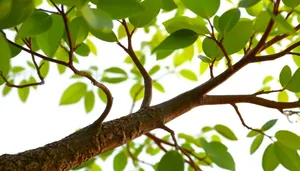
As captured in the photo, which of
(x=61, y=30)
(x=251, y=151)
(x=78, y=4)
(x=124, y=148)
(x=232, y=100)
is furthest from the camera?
(x=124, y=148)

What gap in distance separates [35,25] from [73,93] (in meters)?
0.46

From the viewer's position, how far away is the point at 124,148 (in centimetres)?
88

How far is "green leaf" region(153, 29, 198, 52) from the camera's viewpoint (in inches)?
20.0

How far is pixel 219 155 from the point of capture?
1.86 ft

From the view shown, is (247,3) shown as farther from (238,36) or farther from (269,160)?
(269,160)

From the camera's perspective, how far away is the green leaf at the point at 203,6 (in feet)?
1.56

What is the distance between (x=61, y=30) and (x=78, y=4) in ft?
0.51

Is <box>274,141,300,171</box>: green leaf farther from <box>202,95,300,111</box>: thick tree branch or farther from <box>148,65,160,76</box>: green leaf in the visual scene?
<box>148,65,160,76</box>: green leaf

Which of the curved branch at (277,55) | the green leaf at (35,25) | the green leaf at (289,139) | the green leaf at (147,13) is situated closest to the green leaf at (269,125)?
the green leaf at (289,139)

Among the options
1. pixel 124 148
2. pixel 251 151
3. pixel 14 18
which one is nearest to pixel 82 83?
pixel 124 148

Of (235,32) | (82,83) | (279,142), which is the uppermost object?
(82,83)

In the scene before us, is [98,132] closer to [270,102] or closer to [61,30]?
[61,30]

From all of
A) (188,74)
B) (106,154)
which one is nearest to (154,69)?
(188,74)

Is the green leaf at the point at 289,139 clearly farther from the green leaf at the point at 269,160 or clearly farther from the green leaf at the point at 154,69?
the green leaf at the point at 154,69
